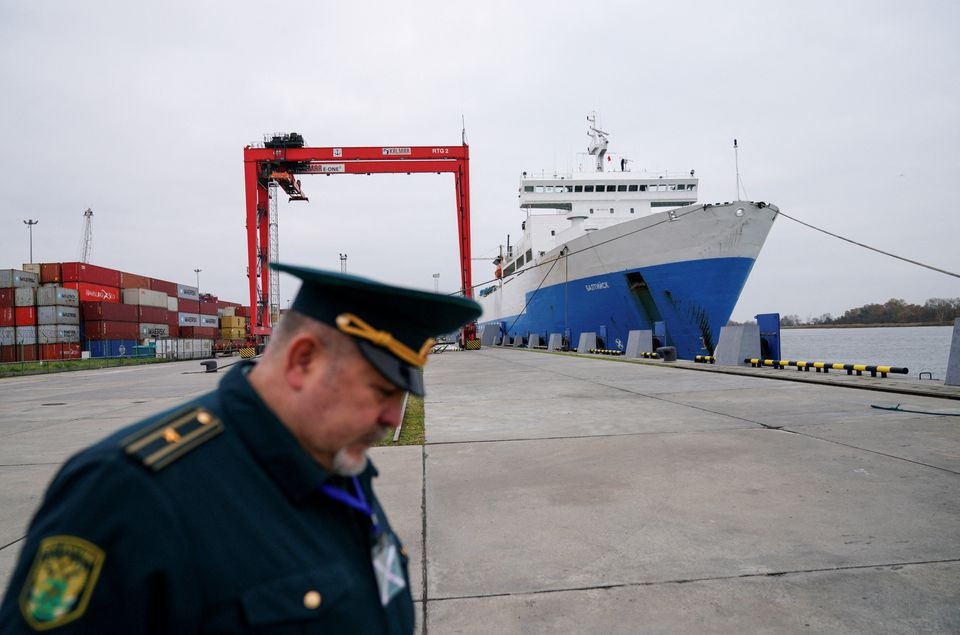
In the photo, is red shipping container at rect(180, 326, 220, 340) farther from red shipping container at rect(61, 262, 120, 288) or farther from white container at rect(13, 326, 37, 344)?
white container at rect(13, 326, 37, 344)

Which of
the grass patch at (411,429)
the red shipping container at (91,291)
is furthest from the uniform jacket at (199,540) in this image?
the red shipping container at (91,291)

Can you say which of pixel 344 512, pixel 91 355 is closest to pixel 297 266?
pixel 344 512

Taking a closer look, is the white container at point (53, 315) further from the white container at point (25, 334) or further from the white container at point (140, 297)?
the white container at point (140, 297)

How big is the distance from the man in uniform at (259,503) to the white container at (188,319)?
44848 millimetres

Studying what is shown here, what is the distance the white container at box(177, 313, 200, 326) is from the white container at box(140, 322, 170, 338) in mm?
1857

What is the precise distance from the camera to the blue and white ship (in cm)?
1534

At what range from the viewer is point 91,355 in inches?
1259

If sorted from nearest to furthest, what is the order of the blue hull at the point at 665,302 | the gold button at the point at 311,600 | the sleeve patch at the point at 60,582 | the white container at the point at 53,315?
1. the sleeve patch at the point at 60,582
2. the gold button at the point at 311,600
3. the blue hull at the point at 665,302
4. the white container at the point at 53,315

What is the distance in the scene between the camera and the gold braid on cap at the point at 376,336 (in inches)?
36.4

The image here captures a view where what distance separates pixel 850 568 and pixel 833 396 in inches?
207

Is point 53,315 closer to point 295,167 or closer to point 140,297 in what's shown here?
point 140,297

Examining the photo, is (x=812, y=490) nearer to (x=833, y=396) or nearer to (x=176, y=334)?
(x=833, y=396)

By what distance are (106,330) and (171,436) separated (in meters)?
37.4

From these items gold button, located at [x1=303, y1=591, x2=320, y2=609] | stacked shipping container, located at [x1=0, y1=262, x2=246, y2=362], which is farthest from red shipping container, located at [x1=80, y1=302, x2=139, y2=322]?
gold button, located at [x1=303, y1=591, x2=320, y2=609]
